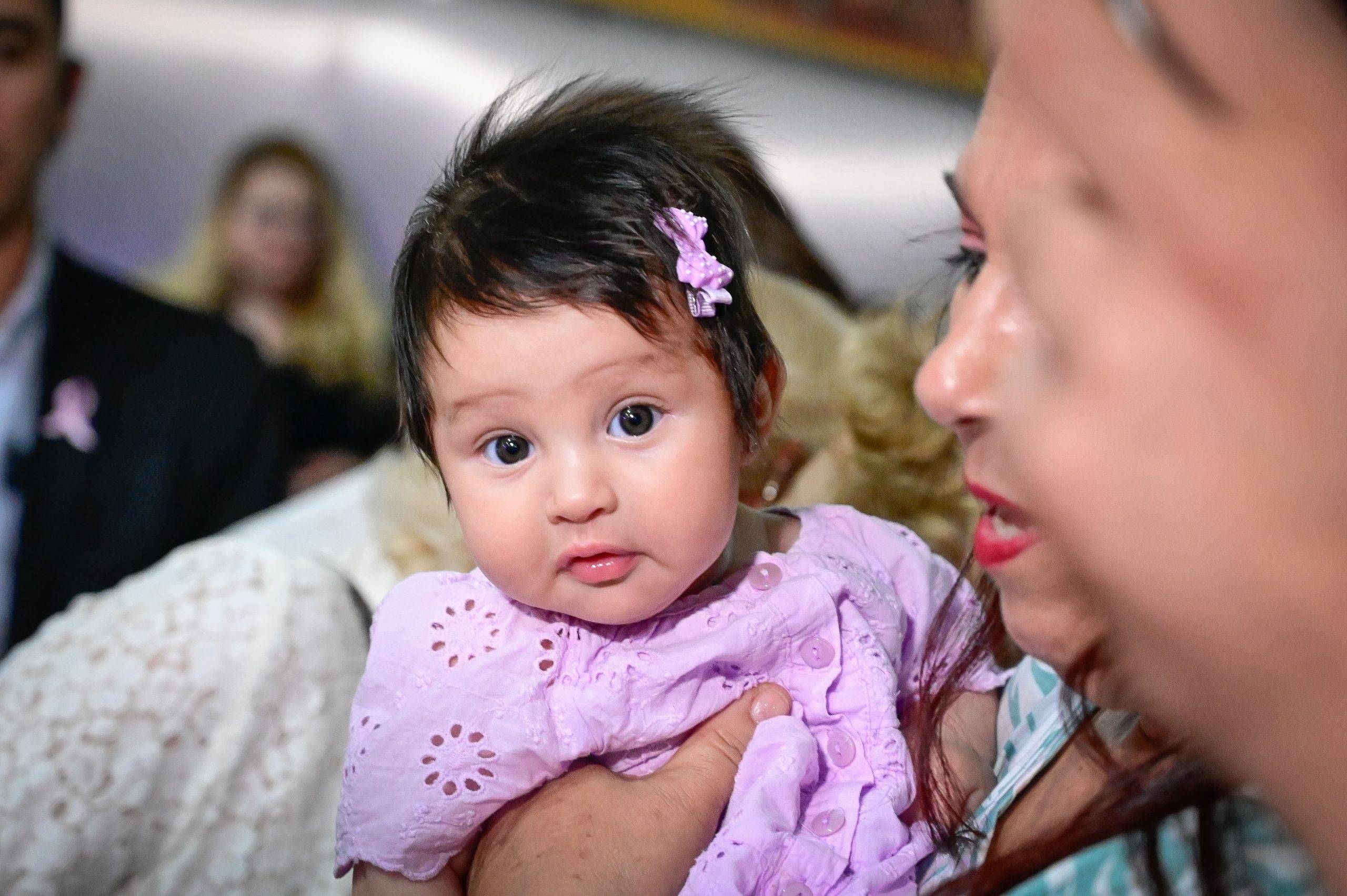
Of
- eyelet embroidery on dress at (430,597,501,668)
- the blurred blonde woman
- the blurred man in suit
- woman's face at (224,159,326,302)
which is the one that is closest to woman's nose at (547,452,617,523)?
eyelet embroidery on dress at (430,597,501,668)

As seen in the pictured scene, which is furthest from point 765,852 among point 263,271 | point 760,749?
point 263,271

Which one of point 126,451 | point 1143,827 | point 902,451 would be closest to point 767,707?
point 1143,827

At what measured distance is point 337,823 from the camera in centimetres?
65

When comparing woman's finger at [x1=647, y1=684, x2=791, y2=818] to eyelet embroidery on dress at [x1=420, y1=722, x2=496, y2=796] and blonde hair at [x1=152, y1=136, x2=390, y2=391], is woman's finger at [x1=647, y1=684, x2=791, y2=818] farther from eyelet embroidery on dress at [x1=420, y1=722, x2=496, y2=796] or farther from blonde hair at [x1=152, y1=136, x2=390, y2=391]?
blonde hair at [x1=152, y1=136, x2=390, y2=391]

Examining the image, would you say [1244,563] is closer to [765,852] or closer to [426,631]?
[765,852]

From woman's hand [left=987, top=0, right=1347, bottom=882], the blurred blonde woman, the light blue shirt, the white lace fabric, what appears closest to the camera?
woman's hand [left=987, top=0, right=1347, bottom=882]

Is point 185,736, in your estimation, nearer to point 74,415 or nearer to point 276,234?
point 74,415

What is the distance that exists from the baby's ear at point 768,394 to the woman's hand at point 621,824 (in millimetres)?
160

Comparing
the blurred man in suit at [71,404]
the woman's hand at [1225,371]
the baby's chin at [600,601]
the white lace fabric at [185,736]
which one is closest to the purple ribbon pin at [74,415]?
the blurred man in suit at [71,404]

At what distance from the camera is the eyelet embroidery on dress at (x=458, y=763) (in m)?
0.62

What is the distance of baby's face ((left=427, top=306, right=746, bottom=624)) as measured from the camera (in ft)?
1.90

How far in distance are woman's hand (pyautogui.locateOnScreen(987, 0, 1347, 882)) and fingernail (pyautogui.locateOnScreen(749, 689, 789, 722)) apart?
33cm

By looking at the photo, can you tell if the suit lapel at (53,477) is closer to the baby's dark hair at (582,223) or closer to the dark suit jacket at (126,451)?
the dark suit jacket at (126,451)

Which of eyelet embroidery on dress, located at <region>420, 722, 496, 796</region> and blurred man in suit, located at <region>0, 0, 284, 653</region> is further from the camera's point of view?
blurred man in suit, located at <region>0, 0, 284, 653</region>
